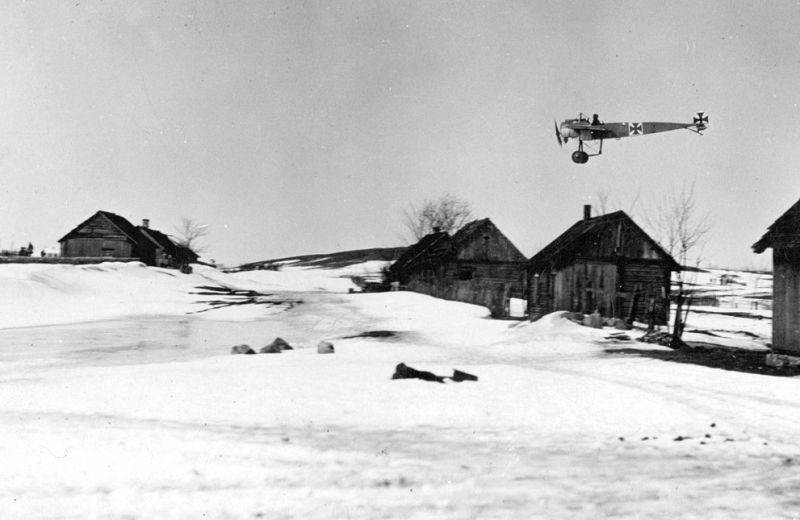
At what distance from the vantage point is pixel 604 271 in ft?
92.4

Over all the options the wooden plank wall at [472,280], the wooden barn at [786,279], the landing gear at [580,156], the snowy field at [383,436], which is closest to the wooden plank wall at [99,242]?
the wooden plank wall at [472,280]

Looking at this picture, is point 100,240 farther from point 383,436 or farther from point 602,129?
point 383,436

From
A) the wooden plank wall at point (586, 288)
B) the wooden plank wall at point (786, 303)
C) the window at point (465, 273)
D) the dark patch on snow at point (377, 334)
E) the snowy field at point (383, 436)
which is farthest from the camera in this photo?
the window at point (465, 273)

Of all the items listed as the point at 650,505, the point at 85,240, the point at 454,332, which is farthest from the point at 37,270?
the point at 650,505

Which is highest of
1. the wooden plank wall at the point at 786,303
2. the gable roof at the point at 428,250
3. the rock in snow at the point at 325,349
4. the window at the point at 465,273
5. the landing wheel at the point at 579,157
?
the landing wheel at the point at 579,157

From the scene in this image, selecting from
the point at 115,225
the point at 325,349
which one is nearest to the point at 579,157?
the point at 325,349

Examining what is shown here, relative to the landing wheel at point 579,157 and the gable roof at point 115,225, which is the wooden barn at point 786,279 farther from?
the gable roof at point 115,225

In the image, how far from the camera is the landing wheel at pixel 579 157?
64.9 ft

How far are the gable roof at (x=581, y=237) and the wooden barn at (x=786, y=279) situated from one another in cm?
1381

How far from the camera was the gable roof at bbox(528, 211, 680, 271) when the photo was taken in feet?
92.0

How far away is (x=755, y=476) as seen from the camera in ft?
17.2

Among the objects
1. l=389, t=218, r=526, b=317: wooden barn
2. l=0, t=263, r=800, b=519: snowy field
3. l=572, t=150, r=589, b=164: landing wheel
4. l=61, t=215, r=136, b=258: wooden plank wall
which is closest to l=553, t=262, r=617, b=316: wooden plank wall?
l=389, t=218, r=526, b=317: wooden barn

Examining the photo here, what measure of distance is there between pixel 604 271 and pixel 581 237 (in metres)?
2.03

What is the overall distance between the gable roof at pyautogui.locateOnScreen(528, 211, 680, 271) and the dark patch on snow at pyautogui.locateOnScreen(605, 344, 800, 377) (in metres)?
11.1
